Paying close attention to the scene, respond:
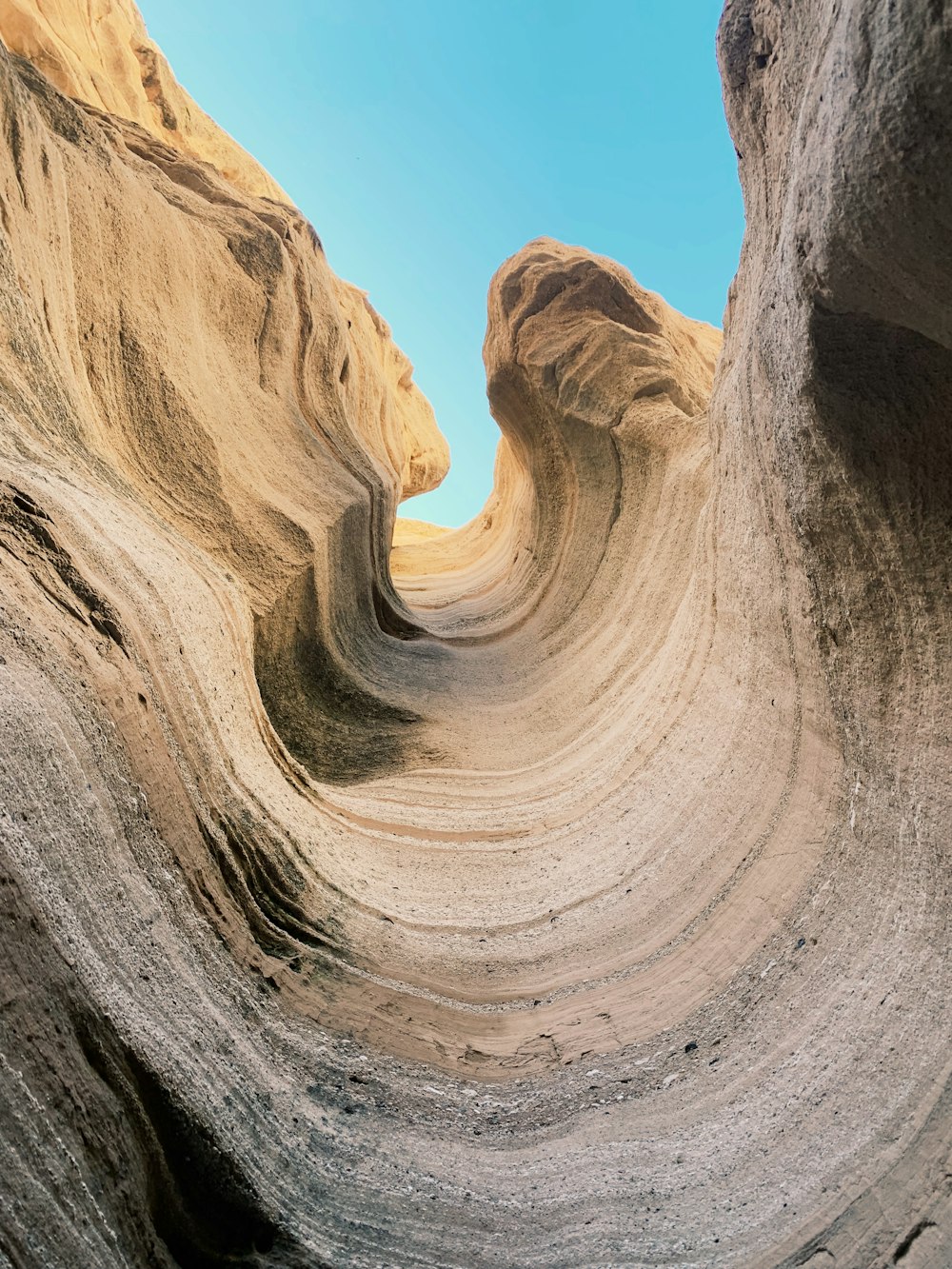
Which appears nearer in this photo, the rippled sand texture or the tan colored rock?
the rippled sand texture

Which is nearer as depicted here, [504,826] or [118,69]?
[504,826]

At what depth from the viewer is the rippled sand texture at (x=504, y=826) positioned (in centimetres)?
180

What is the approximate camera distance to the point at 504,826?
4109 mm

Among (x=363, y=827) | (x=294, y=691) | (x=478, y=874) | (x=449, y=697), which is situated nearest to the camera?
(x=478, y=874)

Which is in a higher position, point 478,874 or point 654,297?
point 654,297

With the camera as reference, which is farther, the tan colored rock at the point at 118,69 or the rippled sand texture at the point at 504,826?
the tan colored rock at the point at 118,69

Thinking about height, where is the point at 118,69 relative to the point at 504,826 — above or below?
above

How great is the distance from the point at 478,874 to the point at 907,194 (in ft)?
9.59

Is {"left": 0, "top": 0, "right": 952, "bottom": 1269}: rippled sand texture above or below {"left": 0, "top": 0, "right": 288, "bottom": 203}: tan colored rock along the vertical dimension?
below

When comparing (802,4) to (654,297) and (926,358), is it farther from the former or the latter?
(654,297)

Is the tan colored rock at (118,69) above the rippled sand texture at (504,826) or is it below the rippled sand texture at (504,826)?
above

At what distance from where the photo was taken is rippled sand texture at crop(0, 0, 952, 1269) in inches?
70.7

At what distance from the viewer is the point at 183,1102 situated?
181 centimetres

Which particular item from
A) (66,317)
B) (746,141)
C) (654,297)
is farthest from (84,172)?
(654,297)
